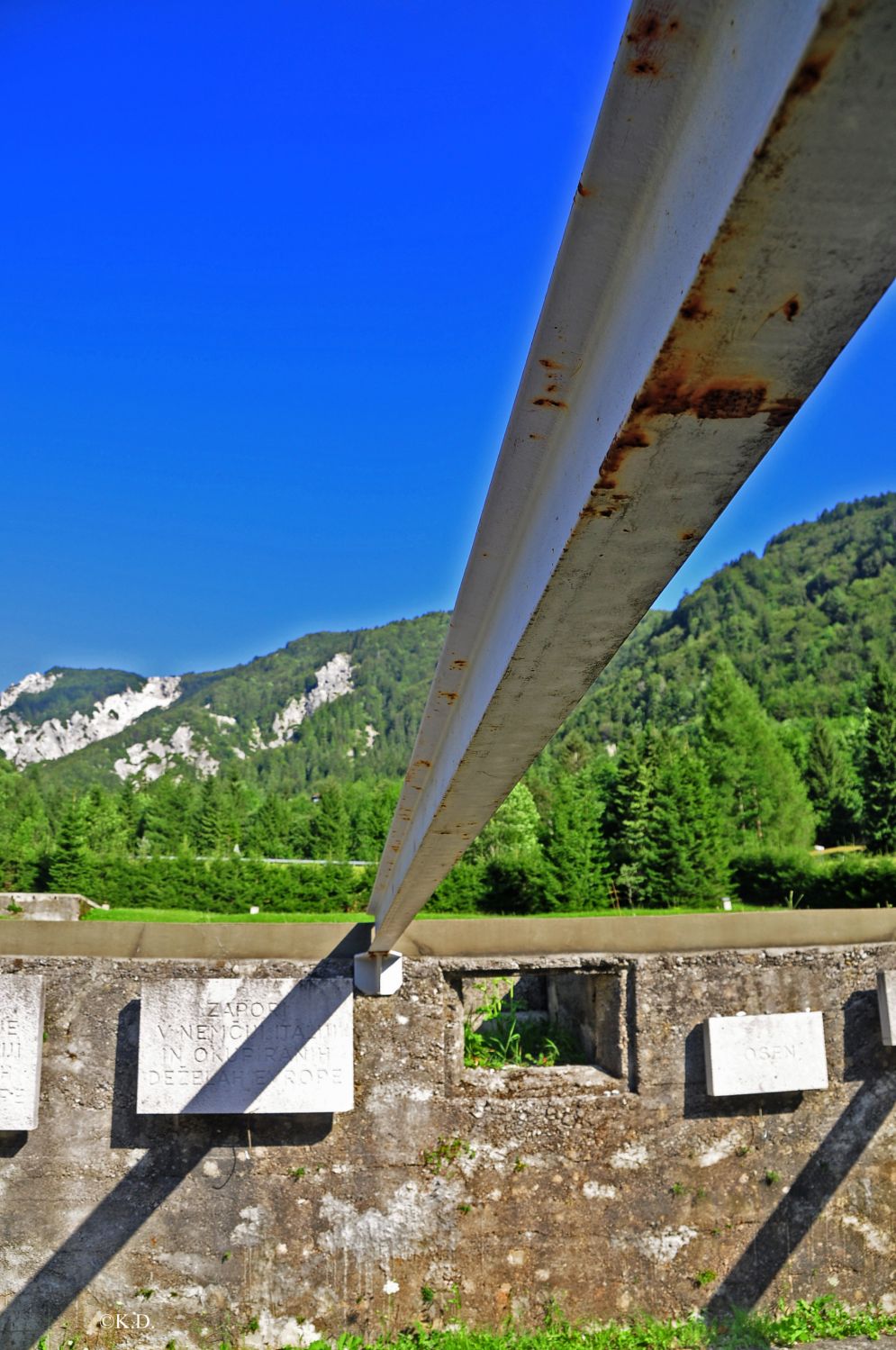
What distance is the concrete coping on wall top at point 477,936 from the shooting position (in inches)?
252

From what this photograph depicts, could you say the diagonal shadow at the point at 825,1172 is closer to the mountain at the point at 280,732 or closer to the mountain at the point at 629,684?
the mountain at the point at 629,684

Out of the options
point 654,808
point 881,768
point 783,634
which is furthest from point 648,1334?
point 783,634

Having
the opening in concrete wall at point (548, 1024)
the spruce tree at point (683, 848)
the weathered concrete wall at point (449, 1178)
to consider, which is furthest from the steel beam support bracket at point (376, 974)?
the spruce tree at point (683, 848)

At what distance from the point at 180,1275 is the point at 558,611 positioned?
6.33m

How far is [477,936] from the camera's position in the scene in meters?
6.66

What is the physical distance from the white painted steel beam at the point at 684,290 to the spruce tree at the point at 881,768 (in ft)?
137

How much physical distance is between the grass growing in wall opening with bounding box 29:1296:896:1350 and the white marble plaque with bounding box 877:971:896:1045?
1856 millimetres

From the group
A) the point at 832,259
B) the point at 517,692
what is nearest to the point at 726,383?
the point at 832,259

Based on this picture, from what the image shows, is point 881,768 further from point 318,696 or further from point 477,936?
point 318,696

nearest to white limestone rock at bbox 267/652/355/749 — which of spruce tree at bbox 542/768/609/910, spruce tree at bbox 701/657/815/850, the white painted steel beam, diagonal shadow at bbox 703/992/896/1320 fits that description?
spruce tree at bbox 701/657/815/850

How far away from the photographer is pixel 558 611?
1554 millimetres

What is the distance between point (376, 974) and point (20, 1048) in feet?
7.91

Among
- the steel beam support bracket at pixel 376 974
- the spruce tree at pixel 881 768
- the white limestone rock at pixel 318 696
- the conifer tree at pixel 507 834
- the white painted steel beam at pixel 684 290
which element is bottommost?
the steel beam support bracket at pixel 376 974

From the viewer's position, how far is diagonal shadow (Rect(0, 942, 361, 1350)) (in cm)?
597
